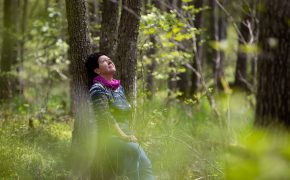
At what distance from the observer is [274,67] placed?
355 centimetres

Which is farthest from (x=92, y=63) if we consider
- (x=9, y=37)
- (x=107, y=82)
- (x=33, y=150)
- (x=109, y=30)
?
(x=9, y=37)

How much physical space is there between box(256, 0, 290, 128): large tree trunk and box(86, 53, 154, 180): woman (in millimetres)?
2151

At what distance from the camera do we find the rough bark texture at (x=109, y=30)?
7.17 m

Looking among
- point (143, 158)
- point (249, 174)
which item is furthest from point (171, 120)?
point (249, 174)

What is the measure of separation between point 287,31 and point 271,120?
24.6 inches

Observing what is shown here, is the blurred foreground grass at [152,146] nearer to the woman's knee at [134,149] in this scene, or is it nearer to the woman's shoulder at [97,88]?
the woman's knee at [134,149]

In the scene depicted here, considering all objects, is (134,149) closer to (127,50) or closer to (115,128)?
(115,128)

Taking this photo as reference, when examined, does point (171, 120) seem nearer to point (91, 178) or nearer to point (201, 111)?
point (201, 111)

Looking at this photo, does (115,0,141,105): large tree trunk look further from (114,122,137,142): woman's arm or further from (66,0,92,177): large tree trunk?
(114,122,137,142): woman's arm

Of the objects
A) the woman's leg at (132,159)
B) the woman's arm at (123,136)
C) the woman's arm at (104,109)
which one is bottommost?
the woman's leg at (132,159)

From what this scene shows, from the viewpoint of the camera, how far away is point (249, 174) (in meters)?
2.09

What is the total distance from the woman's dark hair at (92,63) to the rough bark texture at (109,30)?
117 cm

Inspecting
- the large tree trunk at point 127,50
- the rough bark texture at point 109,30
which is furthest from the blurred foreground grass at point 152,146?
the rough bark texture at point 109,30

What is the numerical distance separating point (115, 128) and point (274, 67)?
7.63ft
